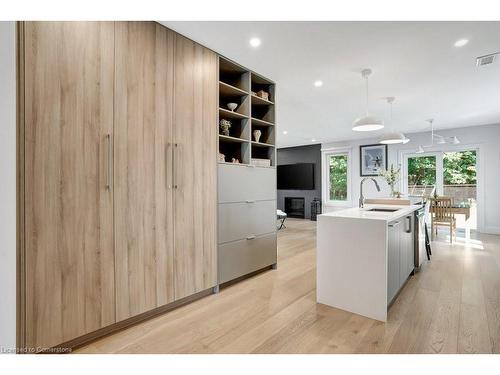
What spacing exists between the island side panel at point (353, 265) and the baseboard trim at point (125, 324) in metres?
1.20

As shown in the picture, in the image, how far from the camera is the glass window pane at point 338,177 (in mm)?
7942

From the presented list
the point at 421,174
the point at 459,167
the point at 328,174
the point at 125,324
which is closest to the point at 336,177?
the point at 328,174

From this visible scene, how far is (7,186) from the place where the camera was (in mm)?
1399

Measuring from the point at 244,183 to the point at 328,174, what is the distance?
591cm

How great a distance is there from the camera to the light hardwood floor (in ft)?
5.62

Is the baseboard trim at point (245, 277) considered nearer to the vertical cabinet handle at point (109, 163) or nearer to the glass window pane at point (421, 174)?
the vertical cabinet handle at point (109, 163)

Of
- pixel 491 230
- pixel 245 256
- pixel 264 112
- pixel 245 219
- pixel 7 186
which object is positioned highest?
pixel 264 112

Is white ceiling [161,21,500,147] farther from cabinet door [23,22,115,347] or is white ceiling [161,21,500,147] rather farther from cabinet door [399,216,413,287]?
cabinet door [399,216,413,287]

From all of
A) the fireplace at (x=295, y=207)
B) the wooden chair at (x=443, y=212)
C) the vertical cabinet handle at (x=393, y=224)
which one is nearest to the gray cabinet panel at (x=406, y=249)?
the vertical cabinet handle at (x=393, y=224)

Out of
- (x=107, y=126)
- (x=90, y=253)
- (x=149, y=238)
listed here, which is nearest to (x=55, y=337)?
(x=90, y=253)

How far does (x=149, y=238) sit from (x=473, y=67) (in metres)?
3.90

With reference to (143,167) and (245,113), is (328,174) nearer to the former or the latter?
(245,113)
